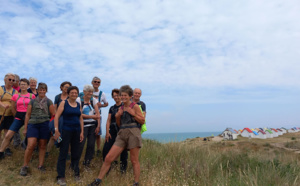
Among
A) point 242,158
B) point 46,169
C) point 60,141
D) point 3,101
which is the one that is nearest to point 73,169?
point 60,141

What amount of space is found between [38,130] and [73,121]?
1.10 meters

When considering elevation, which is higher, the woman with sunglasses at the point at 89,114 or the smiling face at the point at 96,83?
the smiling face at the point at 96,83

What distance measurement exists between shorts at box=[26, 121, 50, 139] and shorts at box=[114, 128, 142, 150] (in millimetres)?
1937

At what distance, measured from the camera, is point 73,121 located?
4.42 m

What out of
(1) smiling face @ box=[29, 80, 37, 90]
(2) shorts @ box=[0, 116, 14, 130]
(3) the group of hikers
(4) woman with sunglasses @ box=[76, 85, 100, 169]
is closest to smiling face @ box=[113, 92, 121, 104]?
(3) the group of hikers

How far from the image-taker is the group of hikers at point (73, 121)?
4148mm

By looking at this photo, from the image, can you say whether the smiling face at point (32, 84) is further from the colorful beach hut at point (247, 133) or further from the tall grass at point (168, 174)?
the colorful beach hut at point (247, 133)

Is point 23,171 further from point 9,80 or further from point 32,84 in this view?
point 9,80

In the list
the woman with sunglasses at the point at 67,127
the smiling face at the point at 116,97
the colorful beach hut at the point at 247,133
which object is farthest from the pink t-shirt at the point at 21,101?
the colorful beach hut at the point at 247,133

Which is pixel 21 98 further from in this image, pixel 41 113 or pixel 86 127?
pixel 86 127

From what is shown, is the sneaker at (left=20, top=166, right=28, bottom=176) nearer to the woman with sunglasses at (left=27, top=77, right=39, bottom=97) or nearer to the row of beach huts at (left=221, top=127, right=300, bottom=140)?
the woman with sunglasses at (left=27, top=77, right=39, bottom=97)

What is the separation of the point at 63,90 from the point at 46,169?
2066 mm

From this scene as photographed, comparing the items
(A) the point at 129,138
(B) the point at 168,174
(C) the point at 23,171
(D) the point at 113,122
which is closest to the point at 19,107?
(C) the point at 23,171

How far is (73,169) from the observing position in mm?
4719
